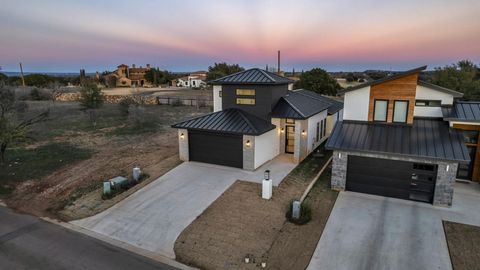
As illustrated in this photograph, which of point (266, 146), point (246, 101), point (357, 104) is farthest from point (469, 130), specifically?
point (246, 101)

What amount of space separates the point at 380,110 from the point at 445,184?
13.5ft

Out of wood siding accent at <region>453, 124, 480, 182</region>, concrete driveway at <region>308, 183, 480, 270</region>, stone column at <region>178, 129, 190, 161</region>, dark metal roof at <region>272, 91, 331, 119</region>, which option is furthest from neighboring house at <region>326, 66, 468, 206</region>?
stone column at <region>178, 129, 190, 161</region>

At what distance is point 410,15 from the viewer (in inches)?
736

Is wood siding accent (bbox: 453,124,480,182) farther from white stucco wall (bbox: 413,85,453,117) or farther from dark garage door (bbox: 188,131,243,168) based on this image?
dark garage door (bbox: 188,131,243,168)

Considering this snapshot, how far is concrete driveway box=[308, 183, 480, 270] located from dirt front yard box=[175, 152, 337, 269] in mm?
461

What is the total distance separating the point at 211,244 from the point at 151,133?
1693 centimetres

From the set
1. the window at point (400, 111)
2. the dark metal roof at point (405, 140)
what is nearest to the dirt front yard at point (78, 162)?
the dark metal roof at point (405, 140)

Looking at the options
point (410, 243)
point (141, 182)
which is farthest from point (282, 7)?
point (410, 243)

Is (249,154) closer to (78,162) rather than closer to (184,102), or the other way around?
(78,162)

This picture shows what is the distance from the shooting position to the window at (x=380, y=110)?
1271 centimetres

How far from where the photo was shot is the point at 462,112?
40.0 ft

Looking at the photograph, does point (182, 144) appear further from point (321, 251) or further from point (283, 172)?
point (321, 251)

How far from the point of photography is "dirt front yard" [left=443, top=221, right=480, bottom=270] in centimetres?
744

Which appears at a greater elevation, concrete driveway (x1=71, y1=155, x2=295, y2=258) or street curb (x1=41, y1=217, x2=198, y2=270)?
concrete driveway (x1=71, y1=155, x2=295, y2=258)
